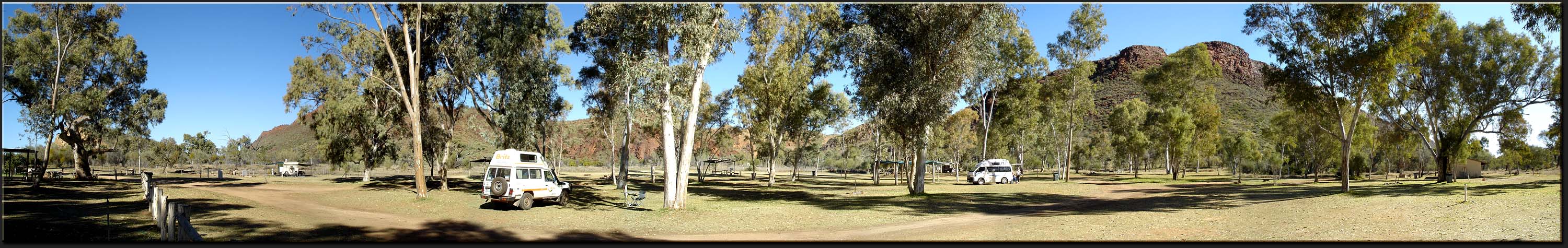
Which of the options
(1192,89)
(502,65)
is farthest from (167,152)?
(1192,89)

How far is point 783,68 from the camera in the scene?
30.0m

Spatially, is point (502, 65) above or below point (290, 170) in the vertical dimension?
above

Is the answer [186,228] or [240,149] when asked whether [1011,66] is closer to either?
[186,228]

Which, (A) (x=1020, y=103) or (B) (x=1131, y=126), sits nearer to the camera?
(A) (x=1020, y=103)

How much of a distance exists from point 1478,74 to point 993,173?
1991 cm

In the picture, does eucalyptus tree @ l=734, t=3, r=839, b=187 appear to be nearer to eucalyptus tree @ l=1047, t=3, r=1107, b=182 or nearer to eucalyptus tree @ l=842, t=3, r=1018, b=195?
eucalyptus tree @ l=842, t=3, r=1018, b=195

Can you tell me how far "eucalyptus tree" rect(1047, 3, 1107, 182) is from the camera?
3375 centimetres

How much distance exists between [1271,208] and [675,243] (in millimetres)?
15512

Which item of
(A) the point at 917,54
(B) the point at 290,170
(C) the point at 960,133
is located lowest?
(B) the point at 290,170

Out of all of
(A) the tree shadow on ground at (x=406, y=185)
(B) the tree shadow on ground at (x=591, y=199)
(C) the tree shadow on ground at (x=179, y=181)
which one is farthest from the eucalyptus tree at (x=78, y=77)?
(B) the tree shadow on ground at (x=591, y=199)

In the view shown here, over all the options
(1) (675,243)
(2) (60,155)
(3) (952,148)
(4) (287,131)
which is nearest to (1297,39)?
(1) (675,243)

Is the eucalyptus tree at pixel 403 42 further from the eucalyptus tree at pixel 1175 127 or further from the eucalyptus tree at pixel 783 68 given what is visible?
the eucalyptus tree at pixel 1175 127

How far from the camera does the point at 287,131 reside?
440ft

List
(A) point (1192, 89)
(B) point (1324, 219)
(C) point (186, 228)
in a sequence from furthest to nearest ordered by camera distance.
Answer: (A) point (1192, 89)
(B) point (1324, 219)
(C) point (186, 228)
